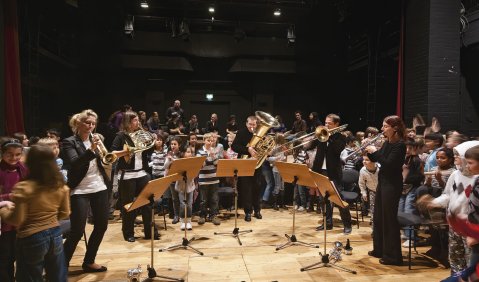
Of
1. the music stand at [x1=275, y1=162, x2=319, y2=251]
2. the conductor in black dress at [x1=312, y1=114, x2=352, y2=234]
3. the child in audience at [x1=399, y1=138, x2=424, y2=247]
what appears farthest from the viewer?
the conductor in black dress at [x1=312, y1=114, x2=352, y2=234]

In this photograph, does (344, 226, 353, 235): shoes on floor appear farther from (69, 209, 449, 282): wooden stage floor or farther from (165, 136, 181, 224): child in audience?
(165, 136, 181, 224): child in audience

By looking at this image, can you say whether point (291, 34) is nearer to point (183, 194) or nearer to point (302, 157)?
point (302, 157)

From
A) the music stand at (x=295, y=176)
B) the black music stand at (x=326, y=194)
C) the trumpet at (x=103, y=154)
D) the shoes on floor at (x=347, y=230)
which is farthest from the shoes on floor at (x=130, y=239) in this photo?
the shoes on floor at (x=347, y=230)

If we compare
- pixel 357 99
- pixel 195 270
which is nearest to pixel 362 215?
pixel 195 270

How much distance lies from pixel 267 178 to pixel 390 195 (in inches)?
135

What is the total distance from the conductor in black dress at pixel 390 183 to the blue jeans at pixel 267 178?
10.3ft

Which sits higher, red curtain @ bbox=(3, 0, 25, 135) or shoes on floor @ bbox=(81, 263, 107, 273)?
red curtain @ bbox=(3, 0, 25, 135)

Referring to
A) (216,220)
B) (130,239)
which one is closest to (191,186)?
(216,220)

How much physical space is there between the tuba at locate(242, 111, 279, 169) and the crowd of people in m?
0.12

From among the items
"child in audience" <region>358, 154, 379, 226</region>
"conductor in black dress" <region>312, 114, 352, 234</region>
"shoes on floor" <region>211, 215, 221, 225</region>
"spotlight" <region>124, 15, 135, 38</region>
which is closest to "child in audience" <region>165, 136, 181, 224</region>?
"shoes on floor" <region>211, 215, 221, 225</region>

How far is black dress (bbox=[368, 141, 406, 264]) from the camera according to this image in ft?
14.1

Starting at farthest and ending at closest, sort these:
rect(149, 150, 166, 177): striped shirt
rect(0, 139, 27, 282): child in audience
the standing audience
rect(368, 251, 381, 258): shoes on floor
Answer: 1. rect(149, 150, 166, 177): striped shirt
2. rect(368, 251, 381, 258): shoes on floor
3. rect(0, 139, 27, 282): child in audience
4. the standing audience

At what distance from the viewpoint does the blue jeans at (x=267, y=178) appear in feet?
24.5

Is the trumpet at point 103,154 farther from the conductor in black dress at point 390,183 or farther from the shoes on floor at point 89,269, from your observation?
the conductor in black dress at point 390,183
